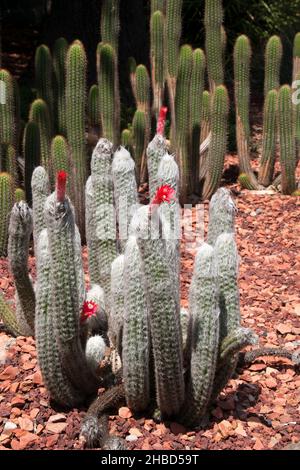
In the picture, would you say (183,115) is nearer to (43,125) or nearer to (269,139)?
(269,139)

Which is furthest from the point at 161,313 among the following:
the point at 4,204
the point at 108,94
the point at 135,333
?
the point at 108,94

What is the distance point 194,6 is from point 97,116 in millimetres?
5767

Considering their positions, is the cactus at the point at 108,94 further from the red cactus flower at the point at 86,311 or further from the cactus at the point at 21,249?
the red cactus flower at the point at 86,311

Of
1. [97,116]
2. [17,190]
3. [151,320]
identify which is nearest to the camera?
[151,320]

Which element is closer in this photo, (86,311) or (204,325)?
(204,325)

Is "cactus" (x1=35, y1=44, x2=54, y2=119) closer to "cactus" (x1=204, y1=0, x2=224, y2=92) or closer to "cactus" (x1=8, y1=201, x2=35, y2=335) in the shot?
"cactus" (x1=204, y1=0, x2=224, y2=92)

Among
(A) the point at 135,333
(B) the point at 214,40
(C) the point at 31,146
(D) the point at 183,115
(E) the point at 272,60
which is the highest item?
(B) the point at 214,40

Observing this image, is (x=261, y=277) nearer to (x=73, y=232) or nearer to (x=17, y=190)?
(x=17, y=190)

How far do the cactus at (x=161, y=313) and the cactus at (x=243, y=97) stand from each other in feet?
12.0

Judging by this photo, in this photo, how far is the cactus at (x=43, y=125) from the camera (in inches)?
193

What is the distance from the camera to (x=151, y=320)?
105 inches

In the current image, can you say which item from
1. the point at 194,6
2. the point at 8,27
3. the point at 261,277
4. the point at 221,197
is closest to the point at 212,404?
the point at 221,197

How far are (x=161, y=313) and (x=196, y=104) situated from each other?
339cm

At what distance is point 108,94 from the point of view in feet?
17.7
